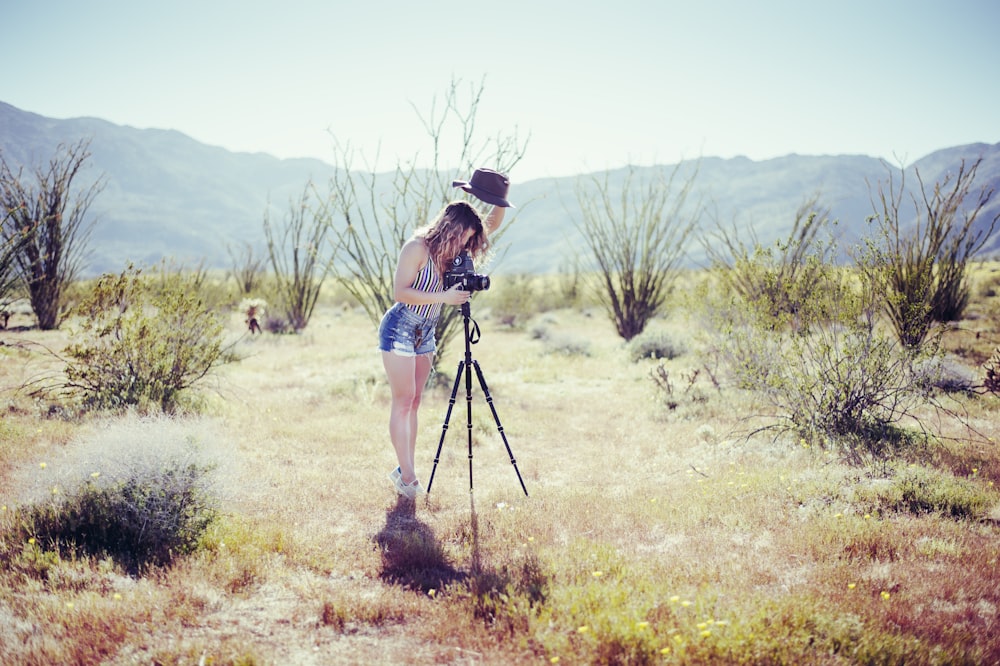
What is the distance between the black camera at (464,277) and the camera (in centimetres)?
414

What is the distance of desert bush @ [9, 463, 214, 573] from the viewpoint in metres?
3.54

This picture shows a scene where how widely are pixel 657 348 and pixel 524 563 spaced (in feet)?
28.7

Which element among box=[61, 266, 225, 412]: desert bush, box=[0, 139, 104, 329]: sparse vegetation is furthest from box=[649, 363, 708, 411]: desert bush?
A: box=[0, 139, 104, 329]: sparse vegetation

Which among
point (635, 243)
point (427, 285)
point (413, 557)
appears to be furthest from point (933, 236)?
point (413, 557)

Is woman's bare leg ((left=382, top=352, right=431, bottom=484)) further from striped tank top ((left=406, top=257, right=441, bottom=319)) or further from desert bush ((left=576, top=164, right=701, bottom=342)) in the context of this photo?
desert bush ((left=576, top=164, right=701, bottom=342))

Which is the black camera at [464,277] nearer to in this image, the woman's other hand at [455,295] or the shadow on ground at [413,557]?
the woman's other hand at [455,295]

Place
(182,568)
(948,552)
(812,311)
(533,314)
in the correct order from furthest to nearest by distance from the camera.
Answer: (533,314) → (812,311) → (948,552) → (182,568)

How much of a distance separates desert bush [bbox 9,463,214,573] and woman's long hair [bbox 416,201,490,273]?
2.22m

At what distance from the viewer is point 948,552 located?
11.8 feet

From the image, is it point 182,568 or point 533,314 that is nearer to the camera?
point 182,568

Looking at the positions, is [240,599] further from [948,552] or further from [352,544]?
[948,552]

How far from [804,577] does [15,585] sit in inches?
169

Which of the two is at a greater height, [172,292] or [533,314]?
[172,292]

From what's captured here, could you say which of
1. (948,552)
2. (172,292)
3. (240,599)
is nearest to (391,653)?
(240,599)
